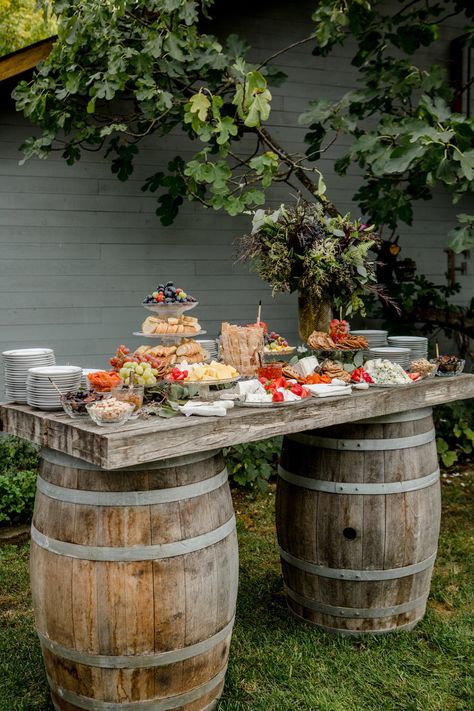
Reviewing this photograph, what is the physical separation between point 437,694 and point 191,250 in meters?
4.33

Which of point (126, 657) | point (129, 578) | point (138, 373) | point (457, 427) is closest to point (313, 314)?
point (138, 373)

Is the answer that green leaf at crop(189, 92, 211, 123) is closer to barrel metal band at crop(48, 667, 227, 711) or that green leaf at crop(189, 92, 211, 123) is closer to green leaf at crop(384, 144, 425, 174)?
Result: green leaf at crop(384, 144, 425, 174)

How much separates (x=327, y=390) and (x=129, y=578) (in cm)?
119

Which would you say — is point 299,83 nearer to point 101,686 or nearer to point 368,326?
point 368,326

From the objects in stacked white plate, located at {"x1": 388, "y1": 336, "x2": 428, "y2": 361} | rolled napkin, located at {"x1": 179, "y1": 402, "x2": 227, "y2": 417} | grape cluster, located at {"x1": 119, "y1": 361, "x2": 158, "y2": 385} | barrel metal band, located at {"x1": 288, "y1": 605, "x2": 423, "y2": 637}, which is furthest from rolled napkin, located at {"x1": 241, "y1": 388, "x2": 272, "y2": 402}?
barrel metal band, located at {"x1": 288, "y1": 605, "x2": 423, "y2": 637}

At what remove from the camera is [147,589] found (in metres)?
2.57

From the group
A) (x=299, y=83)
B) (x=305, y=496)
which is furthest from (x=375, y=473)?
(x=299, y=83)

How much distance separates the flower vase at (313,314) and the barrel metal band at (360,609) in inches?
55.2

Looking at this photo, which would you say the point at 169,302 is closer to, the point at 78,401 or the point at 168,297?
the point at 168,297

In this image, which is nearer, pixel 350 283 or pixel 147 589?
pixel 147 589

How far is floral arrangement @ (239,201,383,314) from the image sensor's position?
354 cm

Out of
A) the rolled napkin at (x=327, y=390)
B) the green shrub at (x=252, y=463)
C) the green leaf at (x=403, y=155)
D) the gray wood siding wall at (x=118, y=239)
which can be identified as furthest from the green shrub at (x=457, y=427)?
the rolled napkin at (x=327, y=390)

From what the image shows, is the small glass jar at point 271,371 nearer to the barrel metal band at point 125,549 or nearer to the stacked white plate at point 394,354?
the stacked white plate at point 394,354

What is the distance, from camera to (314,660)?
11.1ft
